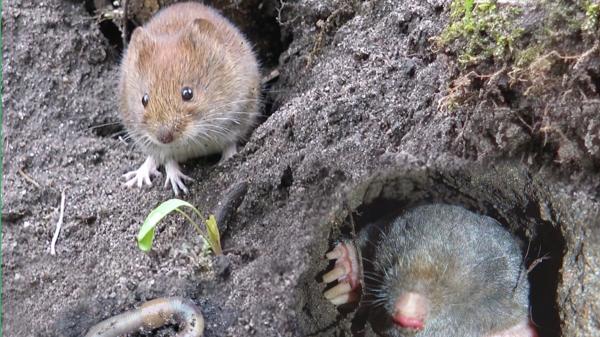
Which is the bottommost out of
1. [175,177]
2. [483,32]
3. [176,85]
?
[175,177]

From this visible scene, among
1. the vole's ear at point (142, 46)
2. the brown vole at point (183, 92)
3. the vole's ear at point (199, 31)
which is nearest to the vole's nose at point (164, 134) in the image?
the brown vole at point (183, 92)

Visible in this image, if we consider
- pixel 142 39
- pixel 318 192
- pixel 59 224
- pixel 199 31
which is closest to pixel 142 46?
pixel 142 39

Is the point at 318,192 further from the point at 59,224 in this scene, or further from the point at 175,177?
the point at 59,224

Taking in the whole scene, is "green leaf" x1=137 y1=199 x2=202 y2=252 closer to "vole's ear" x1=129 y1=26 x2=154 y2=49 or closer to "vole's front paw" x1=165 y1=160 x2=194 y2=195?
"vole's front paw" x1=165 y1=160 x2=194 y2=195

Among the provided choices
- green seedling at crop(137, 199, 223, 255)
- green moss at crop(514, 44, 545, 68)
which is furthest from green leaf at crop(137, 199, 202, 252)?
green moss at crop(514, 44, 545, 68)

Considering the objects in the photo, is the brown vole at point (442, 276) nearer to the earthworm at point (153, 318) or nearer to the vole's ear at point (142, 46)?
the earthworm at point (153, 318)

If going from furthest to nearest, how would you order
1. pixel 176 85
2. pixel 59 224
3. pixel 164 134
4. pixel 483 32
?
pixel 176 85 → pixel 164 134 → pixel 59 224 → pixel 483 32
